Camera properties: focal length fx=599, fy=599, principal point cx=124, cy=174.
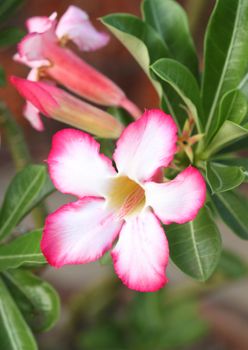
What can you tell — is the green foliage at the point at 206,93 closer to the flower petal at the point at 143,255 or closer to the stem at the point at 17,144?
the flower petal at the point at 143,255

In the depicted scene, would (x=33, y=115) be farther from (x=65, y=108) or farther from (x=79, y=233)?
(x=79, y=233)

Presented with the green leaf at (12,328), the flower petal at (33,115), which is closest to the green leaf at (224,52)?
the flower petal at (33,115)

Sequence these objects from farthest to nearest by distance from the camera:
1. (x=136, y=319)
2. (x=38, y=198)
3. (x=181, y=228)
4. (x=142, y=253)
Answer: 1. (x=136, y=319)
2. (x=38, y=198)
3. (x=181, y=228)
4. (x=142, y=253)

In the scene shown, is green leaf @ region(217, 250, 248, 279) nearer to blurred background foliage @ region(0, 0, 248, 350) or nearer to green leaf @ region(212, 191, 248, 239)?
blurred background foliage @ region(0, 0, 248, 350)

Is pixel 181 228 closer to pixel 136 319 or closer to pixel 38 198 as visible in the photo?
pixel 38 198

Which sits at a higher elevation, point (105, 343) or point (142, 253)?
point (142, 253)

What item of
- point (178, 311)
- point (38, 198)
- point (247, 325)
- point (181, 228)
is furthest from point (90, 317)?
point (181, 228)
